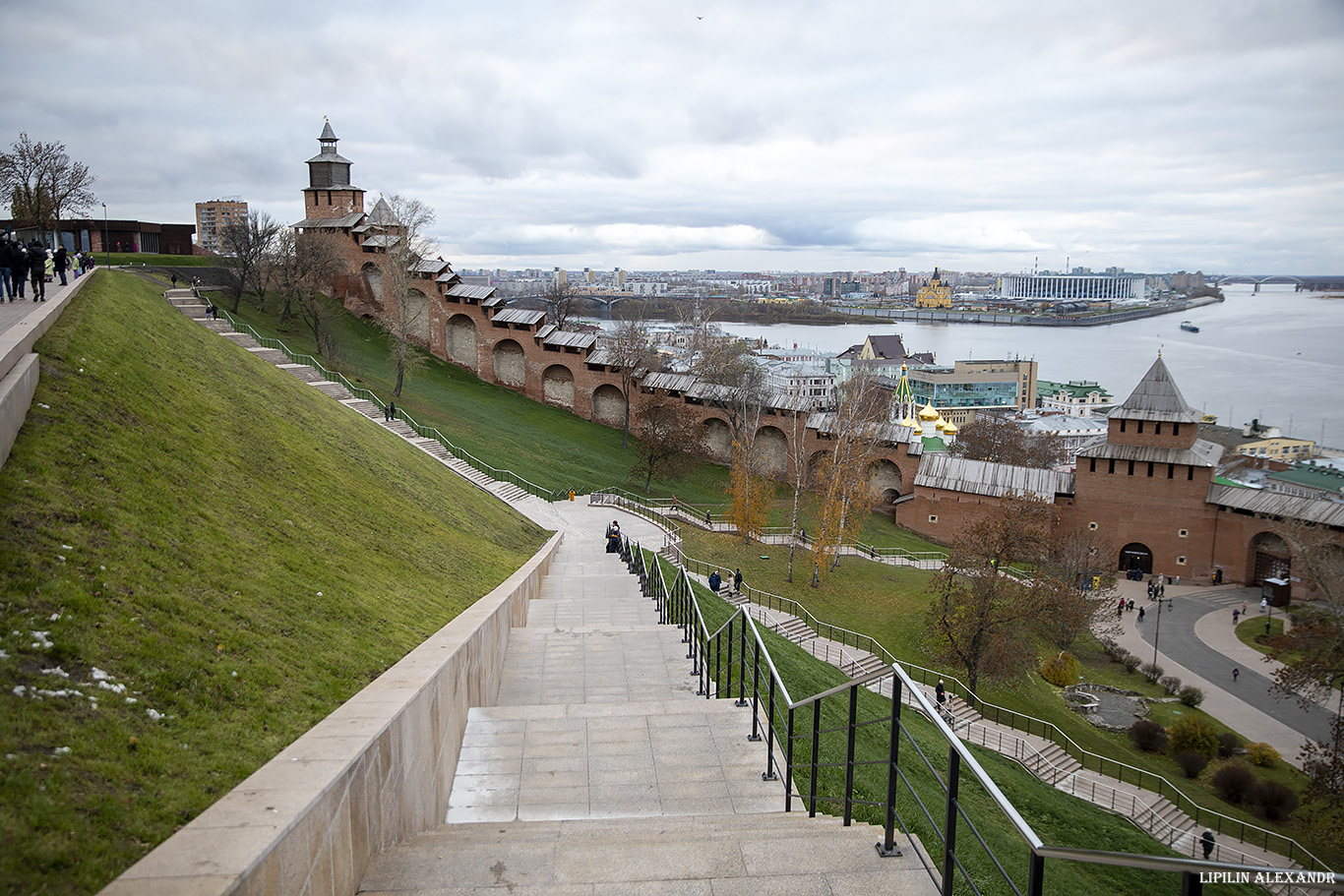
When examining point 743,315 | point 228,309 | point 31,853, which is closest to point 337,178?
point 228,309

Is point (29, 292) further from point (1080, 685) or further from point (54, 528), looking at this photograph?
point (1080, 685)

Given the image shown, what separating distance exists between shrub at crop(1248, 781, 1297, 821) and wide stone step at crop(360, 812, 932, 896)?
54.3 feet

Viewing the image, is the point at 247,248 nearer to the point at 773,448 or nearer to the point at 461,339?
the point at 461,339

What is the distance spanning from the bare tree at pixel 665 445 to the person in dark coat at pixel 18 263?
66.0 feet

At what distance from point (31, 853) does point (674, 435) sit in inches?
1116

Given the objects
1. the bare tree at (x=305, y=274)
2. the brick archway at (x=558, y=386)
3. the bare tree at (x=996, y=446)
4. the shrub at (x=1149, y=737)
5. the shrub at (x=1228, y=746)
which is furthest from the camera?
the bare tree at (x=996, y=446)

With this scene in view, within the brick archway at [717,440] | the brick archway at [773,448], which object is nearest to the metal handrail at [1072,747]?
the brick archway at [773,448]

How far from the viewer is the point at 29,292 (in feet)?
43.9

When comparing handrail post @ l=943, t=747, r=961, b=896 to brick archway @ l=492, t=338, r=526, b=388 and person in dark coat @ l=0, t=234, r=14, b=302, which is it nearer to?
person in dark coat @ l=0, t=234, r=14, b=302

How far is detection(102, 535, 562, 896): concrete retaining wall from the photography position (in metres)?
2.53

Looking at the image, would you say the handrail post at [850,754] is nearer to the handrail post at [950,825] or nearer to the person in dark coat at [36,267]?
the handrail post at [950,825]

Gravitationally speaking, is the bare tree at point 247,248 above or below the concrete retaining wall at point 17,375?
above

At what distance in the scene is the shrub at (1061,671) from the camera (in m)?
21.3

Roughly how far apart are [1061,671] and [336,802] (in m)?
21.8
